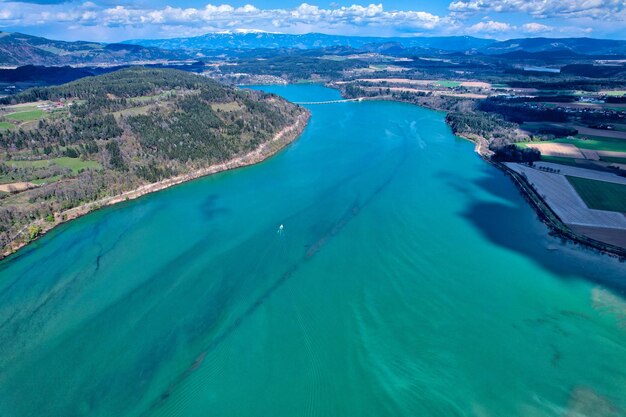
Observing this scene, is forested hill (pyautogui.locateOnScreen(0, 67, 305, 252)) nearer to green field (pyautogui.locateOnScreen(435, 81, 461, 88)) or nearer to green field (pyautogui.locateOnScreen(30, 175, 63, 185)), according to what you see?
green field (pyautogui.locateOnScreen(30, 175, 63, 185))

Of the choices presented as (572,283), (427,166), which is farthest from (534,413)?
(427,166)

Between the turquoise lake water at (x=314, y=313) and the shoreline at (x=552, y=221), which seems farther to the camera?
the shoreline at (x=552, y=221)

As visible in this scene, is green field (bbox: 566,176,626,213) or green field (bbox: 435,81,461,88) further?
green field (bbox: 435,81,461,88)

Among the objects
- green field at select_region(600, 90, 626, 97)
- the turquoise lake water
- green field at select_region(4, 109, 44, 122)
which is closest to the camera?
the turquoise lake water

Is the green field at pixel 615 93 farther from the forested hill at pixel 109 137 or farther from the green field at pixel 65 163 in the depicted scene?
the green field at pixel 65 163

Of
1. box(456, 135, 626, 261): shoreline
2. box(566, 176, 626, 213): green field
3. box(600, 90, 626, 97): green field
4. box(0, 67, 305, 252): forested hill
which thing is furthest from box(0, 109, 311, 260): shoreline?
box(600, 90, 626, 97): green field

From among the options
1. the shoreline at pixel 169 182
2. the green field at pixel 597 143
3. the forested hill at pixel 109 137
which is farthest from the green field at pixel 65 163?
the green field at pixel 597 143
